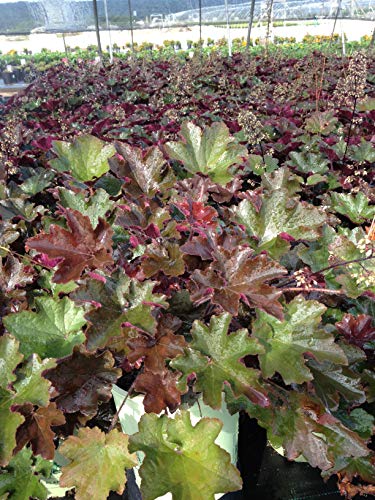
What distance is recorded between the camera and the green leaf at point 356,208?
6.02 ft

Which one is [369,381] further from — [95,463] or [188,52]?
[188,52]

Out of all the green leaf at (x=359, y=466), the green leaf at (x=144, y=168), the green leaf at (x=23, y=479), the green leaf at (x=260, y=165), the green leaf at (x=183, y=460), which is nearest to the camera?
the green leaf at (x=183, y=460)

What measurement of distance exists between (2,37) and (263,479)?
40780 millimetres

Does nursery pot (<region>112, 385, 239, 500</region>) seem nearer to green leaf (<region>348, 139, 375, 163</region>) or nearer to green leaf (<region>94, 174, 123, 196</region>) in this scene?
green leaf (<region>94, 174, 123, 196</region>)

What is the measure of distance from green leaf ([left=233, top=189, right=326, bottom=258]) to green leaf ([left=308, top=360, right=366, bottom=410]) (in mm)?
375

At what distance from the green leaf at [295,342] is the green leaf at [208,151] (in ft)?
2.35

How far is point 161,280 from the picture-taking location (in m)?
1.31

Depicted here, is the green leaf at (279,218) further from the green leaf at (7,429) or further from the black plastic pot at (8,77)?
the black plastic pot at (8,77)

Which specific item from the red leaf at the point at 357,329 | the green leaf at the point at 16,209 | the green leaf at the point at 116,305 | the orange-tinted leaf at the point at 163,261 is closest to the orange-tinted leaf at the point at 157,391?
the green leaf at the point at 116,305

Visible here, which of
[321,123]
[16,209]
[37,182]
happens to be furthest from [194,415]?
[321,123]

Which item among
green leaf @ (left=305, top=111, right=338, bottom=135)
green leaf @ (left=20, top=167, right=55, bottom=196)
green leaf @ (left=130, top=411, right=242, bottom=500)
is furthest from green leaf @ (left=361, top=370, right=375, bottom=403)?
green leaf @ (left=305, top=111, right=338, bottom=135)

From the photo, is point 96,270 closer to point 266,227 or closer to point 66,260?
Result: point 66,260

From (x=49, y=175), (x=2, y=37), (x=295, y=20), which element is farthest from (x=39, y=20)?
(x=49, y=175)

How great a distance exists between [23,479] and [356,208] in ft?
4.71
